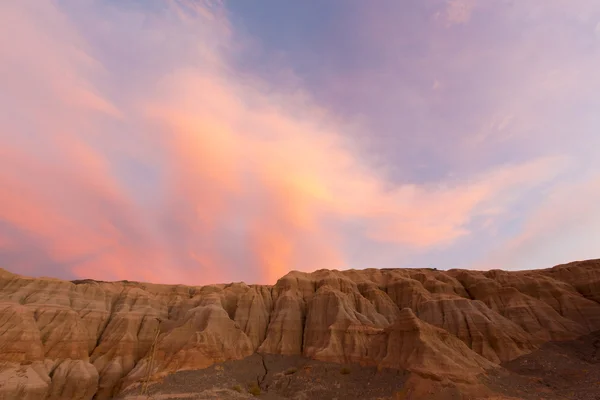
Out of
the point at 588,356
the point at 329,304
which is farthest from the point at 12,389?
the point at 588,356

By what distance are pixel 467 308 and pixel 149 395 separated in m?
58.2

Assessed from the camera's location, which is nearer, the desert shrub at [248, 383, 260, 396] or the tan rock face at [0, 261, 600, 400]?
the desert shrub at [248, 383, 260, 396]

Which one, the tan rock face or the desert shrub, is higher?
the tan rock face

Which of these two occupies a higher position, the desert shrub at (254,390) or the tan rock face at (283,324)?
the tan rock face at (283,324)

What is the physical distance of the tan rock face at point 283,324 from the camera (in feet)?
175

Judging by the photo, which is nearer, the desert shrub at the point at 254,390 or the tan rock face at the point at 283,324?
the desert shrub at the point at 254,390

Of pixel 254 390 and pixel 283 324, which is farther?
pixel 283 324

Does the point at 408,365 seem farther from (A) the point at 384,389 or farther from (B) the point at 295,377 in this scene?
(B) the point at 295,377

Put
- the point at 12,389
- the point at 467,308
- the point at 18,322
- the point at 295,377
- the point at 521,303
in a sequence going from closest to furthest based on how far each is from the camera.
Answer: the point at 12,389
the point at 295,377
the point at 18,322
the point at 467,308
the point at 521,303

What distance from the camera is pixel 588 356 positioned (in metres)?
56.5

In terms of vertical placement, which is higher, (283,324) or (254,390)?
(283,324)

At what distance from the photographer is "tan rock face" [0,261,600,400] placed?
53.3m

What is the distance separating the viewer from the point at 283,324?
72938 millimetres

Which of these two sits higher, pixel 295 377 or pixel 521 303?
pixel 521 303
